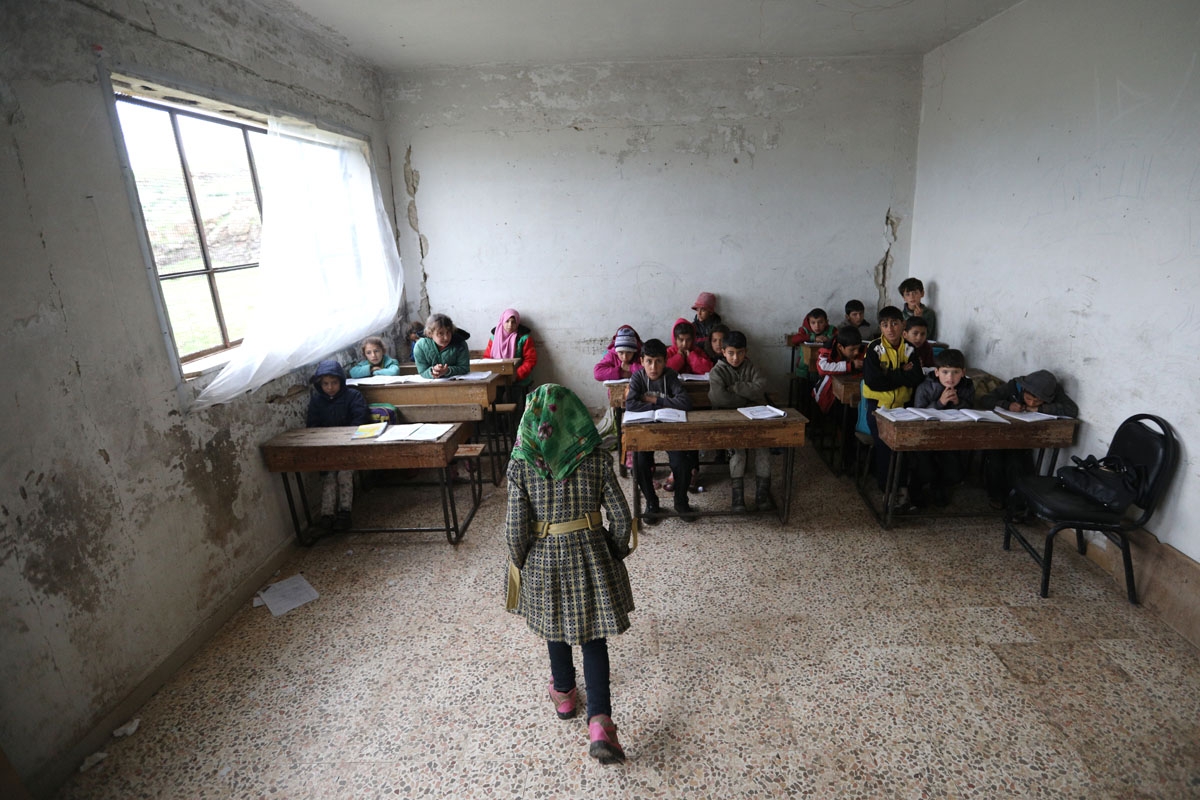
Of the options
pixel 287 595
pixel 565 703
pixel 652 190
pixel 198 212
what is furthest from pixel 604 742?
pixel 652 190

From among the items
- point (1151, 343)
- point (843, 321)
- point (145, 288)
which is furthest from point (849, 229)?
point (145, 288)

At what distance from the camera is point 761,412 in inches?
144

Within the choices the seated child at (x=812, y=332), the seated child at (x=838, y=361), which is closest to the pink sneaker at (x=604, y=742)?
the seated child at (x=838, y=361)

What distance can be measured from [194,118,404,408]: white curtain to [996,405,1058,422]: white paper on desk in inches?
177

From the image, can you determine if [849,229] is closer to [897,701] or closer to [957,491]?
[957,491]

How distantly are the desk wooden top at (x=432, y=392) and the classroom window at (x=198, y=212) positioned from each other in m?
0.97

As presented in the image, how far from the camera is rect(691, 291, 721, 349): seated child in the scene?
18.0 feet

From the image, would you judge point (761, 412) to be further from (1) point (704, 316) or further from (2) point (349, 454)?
(2) point (349, 454)

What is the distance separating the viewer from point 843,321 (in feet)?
19.1

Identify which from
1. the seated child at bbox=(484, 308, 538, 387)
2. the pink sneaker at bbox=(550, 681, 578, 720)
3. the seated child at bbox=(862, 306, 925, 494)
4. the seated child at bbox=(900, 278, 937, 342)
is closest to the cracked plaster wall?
the pink sneaker at bbox=(550, 681, 578, 720)

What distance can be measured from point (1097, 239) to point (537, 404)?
3.45 metres

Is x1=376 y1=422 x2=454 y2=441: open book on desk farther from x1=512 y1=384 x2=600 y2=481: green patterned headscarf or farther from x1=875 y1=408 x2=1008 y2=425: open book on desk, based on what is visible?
x1=875 y1=408 x2=1008 y2=425: open book on desk

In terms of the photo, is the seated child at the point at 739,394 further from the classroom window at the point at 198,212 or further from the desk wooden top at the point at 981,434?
the classroom window at the point at 198,212

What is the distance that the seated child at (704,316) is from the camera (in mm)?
5480
